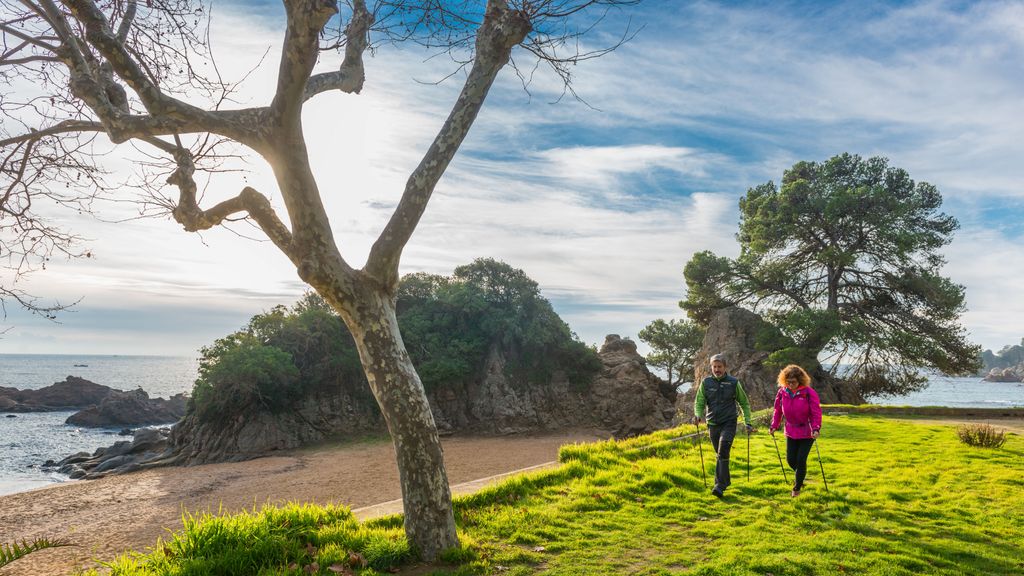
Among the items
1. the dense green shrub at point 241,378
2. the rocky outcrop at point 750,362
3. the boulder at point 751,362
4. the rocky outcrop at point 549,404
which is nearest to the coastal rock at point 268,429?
the dense green shrub at point 241,378

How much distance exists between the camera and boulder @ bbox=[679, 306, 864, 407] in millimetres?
23875

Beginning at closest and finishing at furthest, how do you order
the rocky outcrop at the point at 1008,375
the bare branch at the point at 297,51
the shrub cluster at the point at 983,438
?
the bare branch at the point at 297,51
the shrub cluster at the point at 983,438
the rocky outcrop at the point at 1008,375

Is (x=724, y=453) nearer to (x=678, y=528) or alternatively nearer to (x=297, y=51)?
(x=678, y=528)

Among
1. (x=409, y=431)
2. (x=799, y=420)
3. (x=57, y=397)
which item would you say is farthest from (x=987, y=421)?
(x=57, y=397)

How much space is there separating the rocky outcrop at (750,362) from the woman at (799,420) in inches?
683

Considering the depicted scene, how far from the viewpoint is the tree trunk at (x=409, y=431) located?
196 inches

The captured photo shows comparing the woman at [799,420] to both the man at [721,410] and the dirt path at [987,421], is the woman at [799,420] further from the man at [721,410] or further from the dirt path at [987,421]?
the dirt path at [987,421]

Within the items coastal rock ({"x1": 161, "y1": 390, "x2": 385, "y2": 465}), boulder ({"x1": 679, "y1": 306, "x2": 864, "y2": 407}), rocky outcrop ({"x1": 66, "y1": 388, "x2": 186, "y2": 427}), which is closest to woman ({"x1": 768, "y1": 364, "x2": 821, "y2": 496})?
boulder ({"x1": 679, "y1": 306, "x2": 864, "y2": 407})

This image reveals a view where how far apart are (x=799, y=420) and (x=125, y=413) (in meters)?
51.4

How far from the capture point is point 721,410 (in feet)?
24.6

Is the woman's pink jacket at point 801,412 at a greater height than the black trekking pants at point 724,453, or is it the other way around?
the woman's pink jacket at point 801,412

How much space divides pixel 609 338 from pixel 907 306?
15266mm

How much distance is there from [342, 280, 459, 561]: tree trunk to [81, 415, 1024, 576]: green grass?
0.23m

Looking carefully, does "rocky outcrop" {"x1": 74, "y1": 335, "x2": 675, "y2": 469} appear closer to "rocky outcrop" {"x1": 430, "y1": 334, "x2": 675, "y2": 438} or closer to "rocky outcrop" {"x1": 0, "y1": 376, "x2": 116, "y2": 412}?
"rocky outcrop" {"x1": 430, "y1": 334, "x2": 675, "y2": 438}
